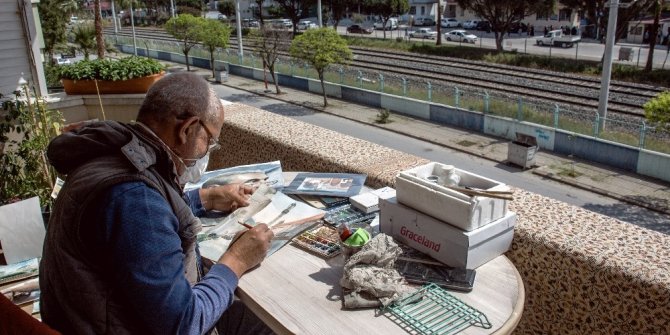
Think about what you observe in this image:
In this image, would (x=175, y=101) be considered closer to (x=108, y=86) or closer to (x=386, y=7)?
(x=108, y=86)

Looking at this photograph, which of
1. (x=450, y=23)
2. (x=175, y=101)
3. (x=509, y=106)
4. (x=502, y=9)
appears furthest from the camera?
(x=450, y=23)

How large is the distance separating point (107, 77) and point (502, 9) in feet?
121

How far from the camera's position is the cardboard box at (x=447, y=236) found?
237 cm

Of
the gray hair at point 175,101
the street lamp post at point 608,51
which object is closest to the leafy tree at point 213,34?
the street lamp post at point 608,51

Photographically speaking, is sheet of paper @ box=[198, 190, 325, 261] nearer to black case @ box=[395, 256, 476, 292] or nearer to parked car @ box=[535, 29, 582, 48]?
black case @ box=[395, 256, 476, 292]

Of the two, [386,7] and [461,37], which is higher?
[386,7]

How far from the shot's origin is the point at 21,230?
11.2 feet

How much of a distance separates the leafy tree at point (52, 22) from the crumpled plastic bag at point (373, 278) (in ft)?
96.7

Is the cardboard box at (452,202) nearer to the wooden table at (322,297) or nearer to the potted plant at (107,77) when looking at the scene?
the wooden table at (322,297)

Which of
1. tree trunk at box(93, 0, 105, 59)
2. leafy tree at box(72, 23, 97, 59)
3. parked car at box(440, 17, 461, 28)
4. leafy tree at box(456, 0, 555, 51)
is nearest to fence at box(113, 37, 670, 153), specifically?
leafy tree at box(72, 23, 97, 59)

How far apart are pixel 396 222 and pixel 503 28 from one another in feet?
129

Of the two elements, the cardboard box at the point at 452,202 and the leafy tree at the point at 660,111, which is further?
the leafy tree at the point at 660,111

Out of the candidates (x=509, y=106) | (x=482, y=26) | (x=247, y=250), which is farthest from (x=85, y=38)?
(x=482, y=26)

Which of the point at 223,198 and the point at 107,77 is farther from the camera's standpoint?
the point at 107,77
